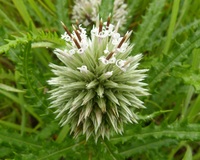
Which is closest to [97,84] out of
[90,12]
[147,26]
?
Result: [147,26]

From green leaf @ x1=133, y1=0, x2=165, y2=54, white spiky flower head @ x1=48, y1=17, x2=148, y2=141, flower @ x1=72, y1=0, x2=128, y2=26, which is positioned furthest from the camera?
flower @ x1=72, y1=0, x2=128, y2=26

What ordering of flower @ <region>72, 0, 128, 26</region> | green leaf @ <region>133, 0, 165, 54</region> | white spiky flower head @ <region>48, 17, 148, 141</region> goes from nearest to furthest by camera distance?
white spiky flower head @ <region>48, 17, 148, 141</region>, green leaf @ <region>133, 0, 165, 54</region>, flower @ <region>72, 0, 128, 26</region>

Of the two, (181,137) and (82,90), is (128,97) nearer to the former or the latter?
(82,90)

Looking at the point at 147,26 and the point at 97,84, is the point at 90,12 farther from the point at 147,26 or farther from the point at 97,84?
the point at 97,84

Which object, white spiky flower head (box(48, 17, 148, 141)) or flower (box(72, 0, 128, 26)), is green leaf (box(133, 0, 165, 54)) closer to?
flower (box(72, 0, 128, 26))

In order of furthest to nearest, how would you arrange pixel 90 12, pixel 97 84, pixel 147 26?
1. pixel 90 12
2. pixel 147 26
3. pixel 97 84

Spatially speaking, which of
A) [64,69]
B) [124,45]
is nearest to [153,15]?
[124,45]

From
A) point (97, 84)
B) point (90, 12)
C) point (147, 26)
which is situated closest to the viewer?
point (97, 84)

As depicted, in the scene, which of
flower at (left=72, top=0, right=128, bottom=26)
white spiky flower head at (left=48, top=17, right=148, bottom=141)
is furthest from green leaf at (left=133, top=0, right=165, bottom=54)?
white spiky flower head at (left=48, top=17, right=148, bottom=141)

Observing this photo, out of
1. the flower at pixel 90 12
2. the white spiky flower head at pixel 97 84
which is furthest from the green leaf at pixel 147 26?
the white spiky flower head at pixel 97 84
